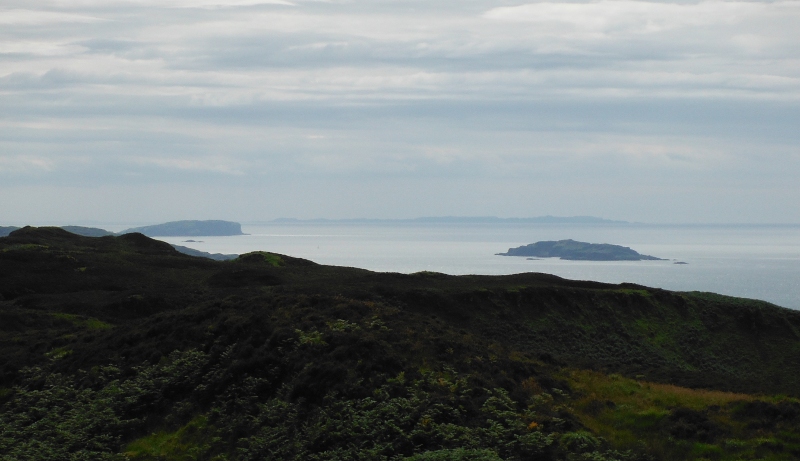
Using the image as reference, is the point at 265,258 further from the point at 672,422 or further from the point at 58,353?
the point at 672,422

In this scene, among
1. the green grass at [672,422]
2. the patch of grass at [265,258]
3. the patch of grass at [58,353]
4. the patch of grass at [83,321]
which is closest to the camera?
the green grass at [672,422]

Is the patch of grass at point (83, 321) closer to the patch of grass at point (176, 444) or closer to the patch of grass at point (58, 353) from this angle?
the patch of grass at point (58, 353)

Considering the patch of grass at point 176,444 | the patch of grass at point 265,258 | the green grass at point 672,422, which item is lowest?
the patch of grass at point 176,444

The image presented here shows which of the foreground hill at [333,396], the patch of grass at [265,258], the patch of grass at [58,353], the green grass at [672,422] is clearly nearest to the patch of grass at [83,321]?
the foreground hill at [333,396]

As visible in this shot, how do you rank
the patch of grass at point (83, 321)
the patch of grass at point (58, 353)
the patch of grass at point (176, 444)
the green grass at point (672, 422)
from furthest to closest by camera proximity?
1. the patch of grass at point (83, 321)
2. the patch of grass at point (58, 353)
3. the patch of grass at point (176, 444)
4. the green grass at point (672, 422)

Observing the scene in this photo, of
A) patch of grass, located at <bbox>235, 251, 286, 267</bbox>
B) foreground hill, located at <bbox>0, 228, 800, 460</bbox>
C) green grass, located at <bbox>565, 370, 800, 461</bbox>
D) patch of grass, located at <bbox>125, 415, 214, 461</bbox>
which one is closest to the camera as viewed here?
green grass, located at <bbox>565, 370, 800, 461</bbox>

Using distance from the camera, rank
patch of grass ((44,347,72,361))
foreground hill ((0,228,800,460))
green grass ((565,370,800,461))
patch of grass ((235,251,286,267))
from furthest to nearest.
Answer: patch of grass ((235,251,286,267))
patch of grass ((44,347,72,361))
foreground hill ((0,228,800,460))
green grass ((565,370,800,461))

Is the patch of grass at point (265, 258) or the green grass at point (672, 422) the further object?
the patch of grass at point (265, 258)

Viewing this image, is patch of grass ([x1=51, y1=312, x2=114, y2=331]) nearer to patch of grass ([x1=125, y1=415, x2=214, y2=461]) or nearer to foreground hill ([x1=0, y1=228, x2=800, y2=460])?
foreground hill ([x1=0, y1=228, x2=800, y2=460])

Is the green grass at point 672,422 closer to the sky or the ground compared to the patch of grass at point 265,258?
closer to the ground

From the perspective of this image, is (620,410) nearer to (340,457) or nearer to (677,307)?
(340,457)

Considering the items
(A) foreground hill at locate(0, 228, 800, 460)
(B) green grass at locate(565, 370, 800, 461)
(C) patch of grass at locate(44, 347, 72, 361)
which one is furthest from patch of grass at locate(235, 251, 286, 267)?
(B) green grass at locate(565, 370, 800, 461)

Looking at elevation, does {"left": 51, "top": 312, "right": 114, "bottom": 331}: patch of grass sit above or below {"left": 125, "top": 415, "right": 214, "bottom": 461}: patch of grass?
above

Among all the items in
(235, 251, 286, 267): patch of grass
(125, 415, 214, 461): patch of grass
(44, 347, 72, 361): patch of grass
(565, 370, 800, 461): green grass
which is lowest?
(125, 415, 214, 461): patch of grass
